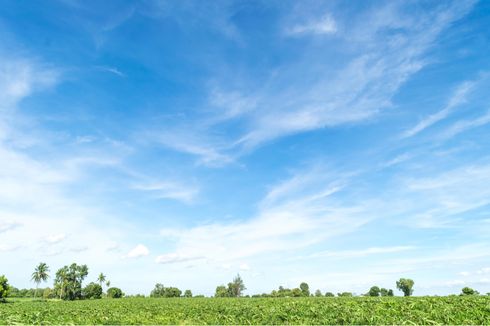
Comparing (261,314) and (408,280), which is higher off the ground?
(261,314)

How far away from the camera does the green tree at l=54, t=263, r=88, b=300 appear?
12481 cm

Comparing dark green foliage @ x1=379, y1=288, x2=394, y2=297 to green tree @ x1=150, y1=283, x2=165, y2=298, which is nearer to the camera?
dark green foliage @ x1=379, y1=288, x2=394, y2=297

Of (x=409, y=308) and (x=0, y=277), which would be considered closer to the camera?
(x=409, y=308)

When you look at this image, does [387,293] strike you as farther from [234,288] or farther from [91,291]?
[91,291]

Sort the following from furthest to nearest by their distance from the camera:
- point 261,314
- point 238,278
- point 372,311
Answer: point 238,278
point 261,314
point 372,311

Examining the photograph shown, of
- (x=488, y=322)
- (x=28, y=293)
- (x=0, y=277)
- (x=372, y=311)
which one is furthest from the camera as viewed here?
(x=28, y=293)

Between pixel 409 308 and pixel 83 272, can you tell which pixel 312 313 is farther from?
pixel 83 272

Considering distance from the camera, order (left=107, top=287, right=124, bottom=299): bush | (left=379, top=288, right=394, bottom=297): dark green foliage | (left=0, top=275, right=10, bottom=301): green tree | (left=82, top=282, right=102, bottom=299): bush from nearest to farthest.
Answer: (left=379, top=288, right=394, bottom=297): dark green foliage < (left=0, top=275, right=10, bottom=301): green tree < (left=82, top=282, right=102, bottom=299): bush < (left=107, top=287, right=124, bottom=299): bush

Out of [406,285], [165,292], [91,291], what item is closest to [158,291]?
[165,292]

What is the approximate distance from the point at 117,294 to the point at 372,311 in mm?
126108

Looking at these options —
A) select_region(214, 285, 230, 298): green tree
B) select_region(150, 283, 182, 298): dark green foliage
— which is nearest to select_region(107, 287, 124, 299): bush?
select_region(150, 283, 182, 298): dark green foliage

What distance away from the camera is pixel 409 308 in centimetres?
1912

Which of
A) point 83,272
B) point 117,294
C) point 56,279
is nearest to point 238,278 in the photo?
point 117,294

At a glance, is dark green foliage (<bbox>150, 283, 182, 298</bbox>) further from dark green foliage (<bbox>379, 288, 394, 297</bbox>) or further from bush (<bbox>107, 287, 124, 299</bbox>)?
dark green foliage (<bbox>379, 288, 394, 297</bbox>)
